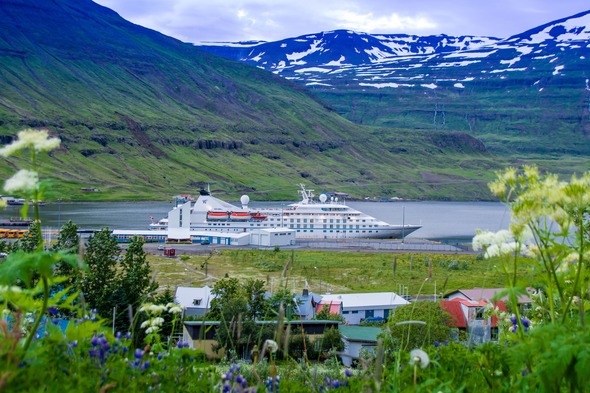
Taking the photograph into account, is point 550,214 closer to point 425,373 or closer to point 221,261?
point 425,373

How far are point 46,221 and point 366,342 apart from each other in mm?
87677

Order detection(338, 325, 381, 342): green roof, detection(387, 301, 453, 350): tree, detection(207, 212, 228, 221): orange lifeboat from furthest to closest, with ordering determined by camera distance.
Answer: detection(207, 212, 228, 221): orange lifeboat → detection(338, 325, 381, 342): green roof → detection(387, 301, 453, 350): tree

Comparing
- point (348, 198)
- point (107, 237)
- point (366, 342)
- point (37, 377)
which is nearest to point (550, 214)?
point (37, 377)

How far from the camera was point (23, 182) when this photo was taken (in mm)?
2947

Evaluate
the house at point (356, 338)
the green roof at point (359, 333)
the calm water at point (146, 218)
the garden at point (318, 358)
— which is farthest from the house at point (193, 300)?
the calm water at point (146, 218)

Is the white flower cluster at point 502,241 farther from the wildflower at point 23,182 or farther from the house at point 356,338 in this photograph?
the house at point 356,338

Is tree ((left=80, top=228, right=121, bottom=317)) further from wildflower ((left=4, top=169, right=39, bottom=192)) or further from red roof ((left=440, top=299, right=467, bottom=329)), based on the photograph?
wildflower ((left=4, top=169, right=39, bottom=192))

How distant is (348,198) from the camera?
19375 cm

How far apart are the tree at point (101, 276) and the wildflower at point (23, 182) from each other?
22046 mm

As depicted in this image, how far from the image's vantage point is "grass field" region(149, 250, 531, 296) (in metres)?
45.9

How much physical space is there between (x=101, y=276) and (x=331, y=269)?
31.6m

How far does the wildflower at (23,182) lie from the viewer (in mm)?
2908

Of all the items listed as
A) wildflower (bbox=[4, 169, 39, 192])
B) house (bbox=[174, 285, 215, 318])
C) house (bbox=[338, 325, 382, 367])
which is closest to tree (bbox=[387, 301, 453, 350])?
house (bbox=[338, 325, 382, 367])

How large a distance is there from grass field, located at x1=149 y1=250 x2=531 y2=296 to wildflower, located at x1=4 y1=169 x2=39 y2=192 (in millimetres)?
37540
